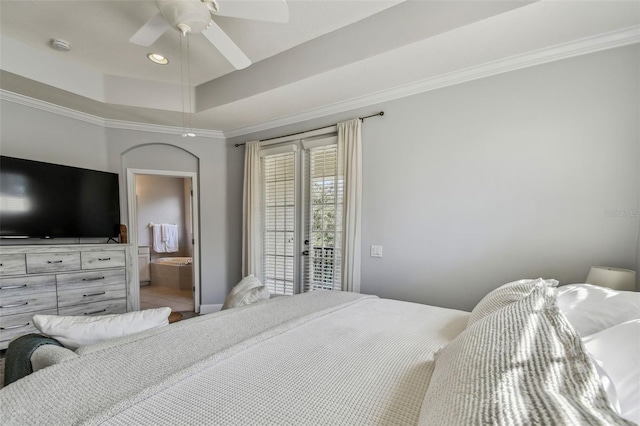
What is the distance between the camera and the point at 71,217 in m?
3.17

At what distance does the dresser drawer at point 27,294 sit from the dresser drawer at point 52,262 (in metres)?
0.09

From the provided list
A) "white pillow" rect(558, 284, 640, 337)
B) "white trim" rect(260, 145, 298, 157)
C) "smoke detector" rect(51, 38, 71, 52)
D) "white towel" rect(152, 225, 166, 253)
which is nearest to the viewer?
"white pillow" rect(558, 284, 640, 337)

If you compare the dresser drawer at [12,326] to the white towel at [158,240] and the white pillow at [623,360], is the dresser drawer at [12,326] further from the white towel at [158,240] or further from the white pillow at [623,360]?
the white pillow at [623,360]

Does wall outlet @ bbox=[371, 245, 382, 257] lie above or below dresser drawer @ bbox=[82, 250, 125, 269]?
above

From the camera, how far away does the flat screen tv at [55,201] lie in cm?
276

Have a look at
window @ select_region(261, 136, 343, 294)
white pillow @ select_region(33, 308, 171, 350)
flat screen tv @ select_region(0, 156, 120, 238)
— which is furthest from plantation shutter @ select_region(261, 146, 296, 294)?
white pillow @ select_region(33, 308, 171, 350)

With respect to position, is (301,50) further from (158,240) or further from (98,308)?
(158,240)

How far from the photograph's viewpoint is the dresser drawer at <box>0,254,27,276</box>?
8.26 ft

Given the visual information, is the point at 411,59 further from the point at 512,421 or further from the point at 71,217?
the point at 71,217

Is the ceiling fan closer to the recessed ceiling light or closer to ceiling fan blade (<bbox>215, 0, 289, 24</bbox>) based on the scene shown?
ceiling fan blade (<bbox>215, 0, 289, 24</bbox>)

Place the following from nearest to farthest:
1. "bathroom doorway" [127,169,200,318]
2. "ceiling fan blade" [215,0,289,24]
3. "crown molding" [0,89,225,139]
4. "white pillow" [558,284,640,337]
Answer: "white pillow" [558,284,640,337]
"ceiling fan blade" [215,0,289,24]
"crown molding" [0,89,225,139]
"bathroom doorway" [127,169,200,318]

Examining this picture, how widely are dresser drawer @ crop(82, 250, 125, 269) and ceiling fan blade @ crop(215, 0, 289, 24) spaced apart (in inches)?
114

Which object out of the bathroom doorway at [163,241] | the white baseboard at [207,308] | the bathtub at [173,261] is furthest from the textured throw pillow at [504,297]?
the bathtub at [173,261]

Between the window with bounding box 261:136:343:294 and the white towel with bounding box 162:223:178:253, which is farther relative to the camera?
the white towel with bounding box 162:223:178:253
